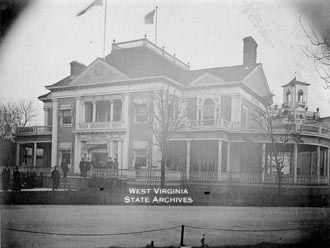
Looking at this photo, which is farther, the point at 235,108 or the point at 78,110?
the point at 78,110

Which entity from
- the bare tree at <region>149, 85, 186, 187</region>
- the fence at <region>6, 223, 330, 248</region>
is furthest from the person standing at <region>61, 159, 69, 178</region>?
the bare tree at <region>149, 85, 186, 187</region>

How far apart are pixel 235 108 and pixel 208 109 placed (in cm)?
32

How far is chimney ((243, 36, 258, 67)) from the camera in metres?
4.24

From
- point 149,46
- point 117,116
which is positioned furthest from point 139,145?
point 149,46

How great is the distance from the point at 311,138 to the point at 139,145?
2027mm

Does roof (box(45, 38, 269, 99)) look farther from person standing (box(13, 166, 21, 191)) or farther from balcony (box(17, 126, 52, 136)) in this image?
person standing (box(13, 166, 21, 191))

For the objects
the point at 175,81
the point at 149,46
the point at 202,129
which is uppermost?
the point at 149,46

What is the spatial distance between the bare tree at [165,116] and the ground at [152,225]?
71 cm

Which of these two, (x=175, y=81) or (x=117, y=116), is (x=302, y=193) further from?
(x=117, y=116)

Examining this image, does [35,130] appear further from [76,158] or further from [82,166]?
[82,166]

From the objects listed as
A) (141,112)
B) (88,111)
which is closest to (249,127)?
(141,112)

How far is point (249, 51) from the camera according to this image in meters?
4.30

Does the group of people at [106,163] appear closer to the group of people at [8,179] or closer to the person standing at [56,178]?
the person standing at [56,178]

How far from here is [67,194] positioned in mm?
4449
